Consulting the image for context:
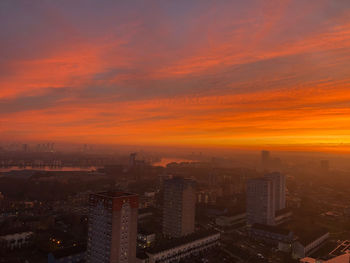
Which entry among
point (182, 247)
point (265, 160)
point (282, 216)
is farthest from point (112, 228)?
point (265, 160)

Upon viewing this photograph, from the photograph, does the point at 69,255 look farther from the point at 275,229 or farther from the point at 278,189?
the point at 278,189

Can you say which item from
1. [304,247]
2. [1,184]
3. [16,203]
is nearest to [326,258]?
[304,247]

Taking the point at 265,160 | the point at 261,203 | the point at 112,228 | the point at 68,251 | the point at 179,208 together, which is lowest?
the point at 68,251

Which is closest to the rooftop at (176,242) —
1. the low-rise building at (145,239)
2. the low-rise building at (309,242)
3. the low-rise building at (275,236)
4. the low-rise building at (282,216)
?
the low-rise building at (145,239)

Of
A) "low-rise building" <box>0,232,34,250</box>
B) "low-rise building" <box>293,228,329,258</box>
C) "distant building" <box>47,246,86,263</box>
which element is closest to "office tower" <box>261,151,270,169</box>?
"low-rise building" <box>293,228,329,258</box>

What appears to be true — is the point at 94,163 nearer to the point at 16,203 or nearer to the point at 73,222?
the point at 16,203

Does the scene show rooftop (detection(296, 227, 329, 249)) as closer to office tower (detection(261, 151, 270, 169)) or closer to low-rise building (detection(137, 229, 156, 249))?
low-rise building (detection(137, 229, 156, 249))

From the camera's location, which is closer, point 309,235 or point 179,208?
point 309,235
